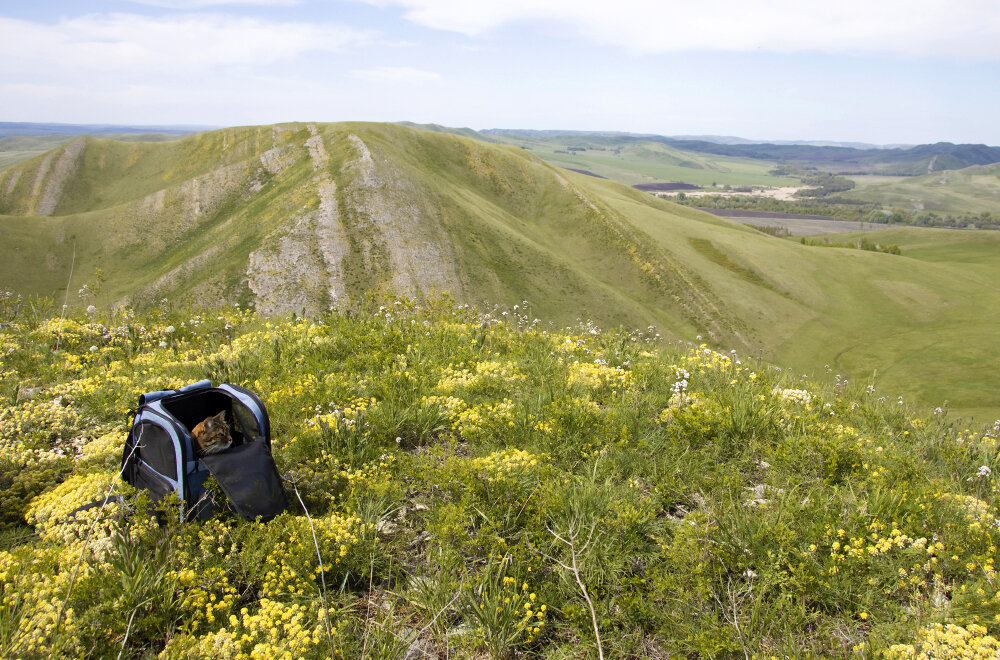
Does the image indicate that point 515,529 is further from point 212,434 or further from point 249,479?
point 212,434

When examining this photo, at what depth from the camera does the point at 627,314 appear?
70.2 m

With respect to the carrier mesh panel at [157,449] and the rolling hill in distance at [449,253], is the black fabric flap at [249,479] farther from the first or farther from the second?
the rolling hill in distance at [449,253]

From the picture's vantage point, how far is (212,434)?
524 centimetres

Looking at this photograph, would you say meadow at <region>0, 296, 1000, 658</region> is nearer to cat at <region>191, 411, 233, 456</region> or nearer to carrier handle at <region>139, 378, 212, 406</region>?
cat at <region>191, 411, 233, 456</region>

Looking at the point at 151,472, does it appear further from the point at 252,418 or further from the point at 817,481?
the point at 817,481

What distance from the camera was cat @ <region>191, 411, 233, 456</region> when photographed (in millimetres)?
5080

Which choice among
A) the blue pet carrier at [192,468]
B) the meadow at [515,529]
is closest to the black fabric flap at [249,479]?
the blue pet carrier at [192,468]

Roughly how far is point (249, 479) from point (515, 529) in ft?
8.44

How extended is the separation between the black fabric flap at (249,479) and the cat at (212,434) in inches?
10.4

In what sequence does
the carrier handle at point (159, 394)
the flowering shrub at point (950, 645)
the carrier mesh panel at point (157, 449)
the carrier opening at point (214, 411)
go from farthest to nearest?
the carrier opening at point (214, 411) → the carrier handle at point (159, 394) → the carrier mesh panel at point (157, 449) → the flowering shrub at point (950, 645)

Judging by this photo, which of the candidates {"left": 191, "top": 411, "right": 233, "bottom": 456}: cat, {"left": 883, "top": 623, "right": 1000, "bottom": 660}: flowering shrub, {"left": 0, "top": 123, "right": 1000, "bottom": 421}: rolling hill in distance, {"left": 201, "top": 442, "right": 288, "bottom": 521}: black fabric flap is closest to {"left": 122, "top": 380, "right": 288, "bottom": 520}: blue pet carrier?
{"left": 201, "top": 442, "right": 288, "bottom": 521}: black fabric flap

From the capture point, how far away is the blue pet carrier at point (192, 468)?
4.59m

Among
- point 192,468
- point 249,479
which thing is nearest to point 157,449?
point 192,468

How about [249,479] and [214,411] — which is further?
[214,411]
